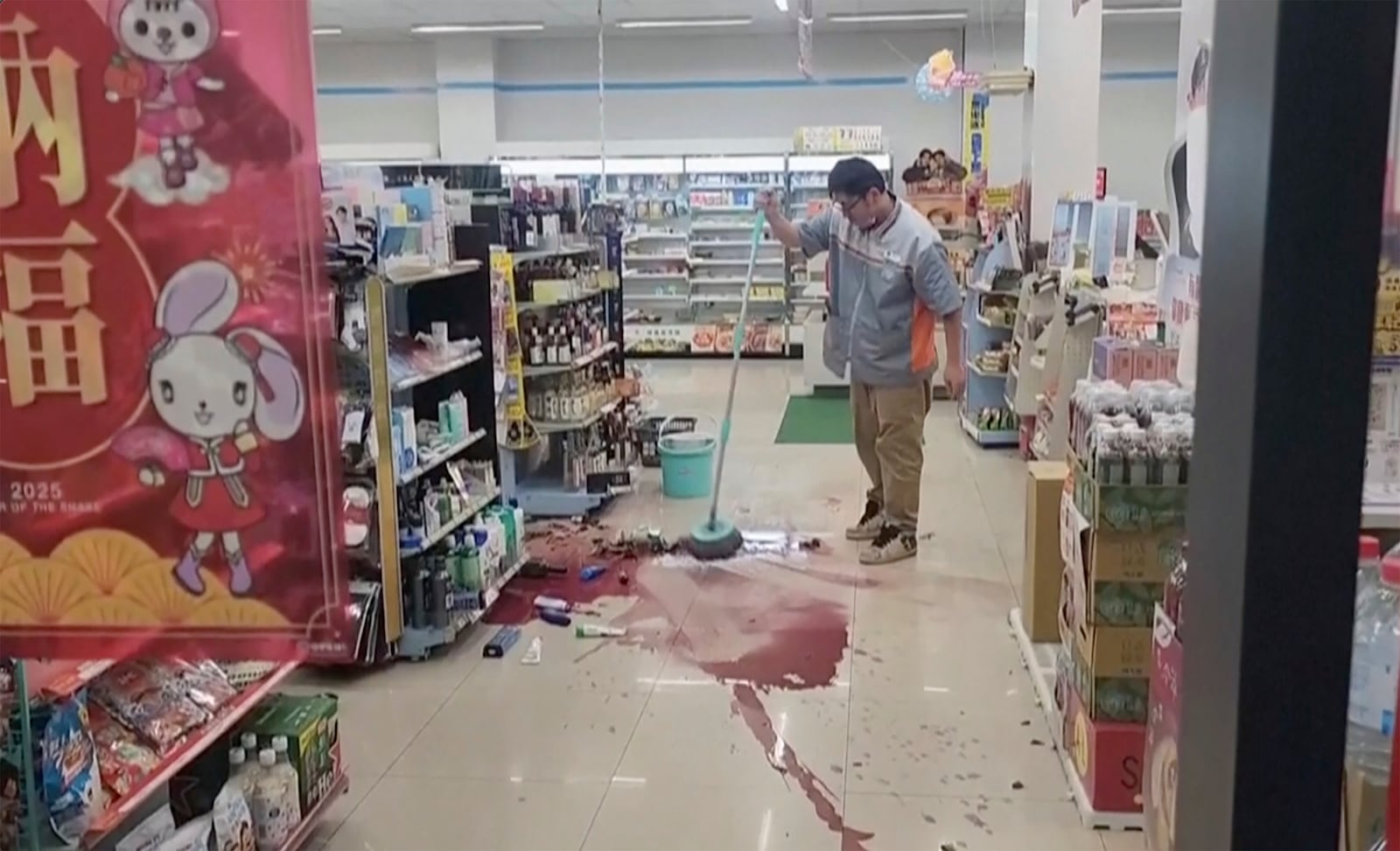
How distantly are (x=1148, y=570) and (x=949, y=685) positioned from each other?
4.24 feet

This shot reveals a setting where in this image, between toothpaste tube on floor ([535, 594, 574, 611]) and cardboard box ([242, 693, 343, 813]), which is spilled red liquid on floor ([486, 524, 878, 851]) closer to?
toothpaste tube on floor ([535, 594, 574, 611])

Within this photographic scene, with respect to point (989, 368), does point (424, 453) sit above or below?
above

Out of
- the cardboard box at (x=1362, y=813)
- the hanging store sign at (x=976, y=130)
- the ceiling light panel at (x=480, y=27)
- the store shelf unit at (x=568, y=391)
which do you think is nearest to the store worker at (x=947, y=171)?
the hanging store sign at (x=976, y=130)

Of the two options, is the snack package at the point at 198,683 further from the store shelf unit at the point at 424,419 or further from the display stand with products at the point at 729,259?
the display stand with products at the point at 729,259

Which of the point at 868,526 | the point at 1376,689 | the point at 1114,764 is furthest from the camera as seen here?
the point at 868,526

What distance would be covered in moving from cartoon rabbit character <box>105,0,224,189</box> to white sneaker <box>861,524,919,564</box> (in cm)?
499

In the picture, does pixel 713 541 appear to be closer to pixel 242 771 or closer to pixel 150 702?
pixel 242 771

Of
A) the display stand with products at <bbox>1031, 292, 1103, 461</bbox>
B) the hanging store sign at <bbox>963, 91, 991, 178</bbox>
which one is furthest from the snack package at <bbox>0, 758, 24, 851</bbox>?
the hanging store sign at <bbox>963, 91, 991, 178</bbox>

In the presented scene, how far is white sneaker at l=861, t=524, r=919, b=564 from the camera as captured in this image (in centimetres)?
583

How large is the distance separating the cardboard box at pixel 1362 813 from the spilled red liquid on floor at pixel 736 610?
71.1 inches

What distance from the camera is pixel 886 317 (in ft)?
18.8

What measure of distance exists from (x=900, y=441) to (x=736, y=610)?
1275mm

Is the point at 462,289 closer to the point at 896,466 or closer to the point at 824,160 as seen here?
the point at 896,466

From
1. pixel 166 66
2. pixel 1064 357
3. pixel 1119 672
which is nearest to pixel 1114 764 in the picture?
pixel 1119 672
